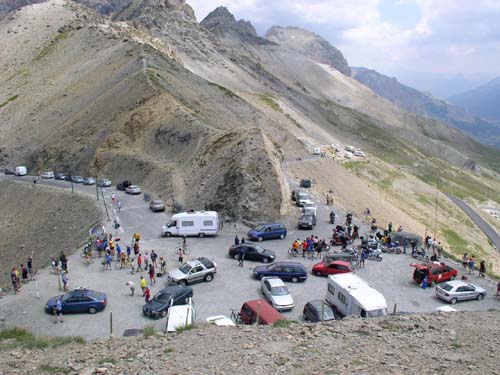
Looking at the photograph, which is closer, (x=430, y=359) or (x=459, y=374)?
(x=459, y=374)

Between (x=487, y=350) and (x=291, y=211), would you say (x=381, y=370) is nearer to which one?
(x=487, y=350)

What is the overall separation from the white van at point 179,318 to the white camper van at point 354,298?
7423mm

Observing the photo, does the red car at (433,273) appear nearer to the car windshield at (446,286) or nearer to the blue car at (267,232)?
the car windshield at (446,286)

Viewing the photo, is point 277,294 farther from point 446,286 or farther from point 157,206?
point 157,206

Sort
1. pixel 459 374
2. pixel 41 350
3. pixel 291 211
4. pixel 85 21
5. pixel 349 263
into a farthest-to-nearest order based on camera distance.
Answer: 1. pixel 85 21
2. pixel 291 211
3. pixel 349 263
4. pixel 41 350
5. pixel 459 374

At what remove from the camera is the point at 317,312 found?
21531 millimetres

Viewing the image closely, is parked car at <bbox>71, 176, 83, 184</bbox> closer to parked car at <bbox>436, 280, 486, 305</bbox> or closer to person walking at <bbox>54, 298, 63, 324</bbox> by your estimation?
person walking at <bbox>54, 298, 63, 324</bbox>

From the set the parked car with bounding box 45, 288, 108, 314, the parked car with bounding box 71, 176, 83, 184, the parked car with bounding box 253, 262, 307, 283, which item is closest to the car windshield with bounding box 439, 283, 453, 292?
the parked car with bounding box 253, 262, 307, 283

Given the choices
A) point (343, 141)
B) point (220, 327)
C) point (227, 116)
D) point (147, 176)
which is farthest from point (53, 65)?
point (220, 327)

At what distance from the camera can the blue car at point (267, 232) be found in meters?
35.9

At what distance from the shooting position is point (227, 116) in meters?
74.8

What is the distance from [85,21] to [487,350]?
405 ft

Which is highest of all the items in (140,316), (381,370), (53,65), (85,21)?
(85,21)

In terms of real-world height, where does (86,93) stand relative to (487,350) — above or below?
above
